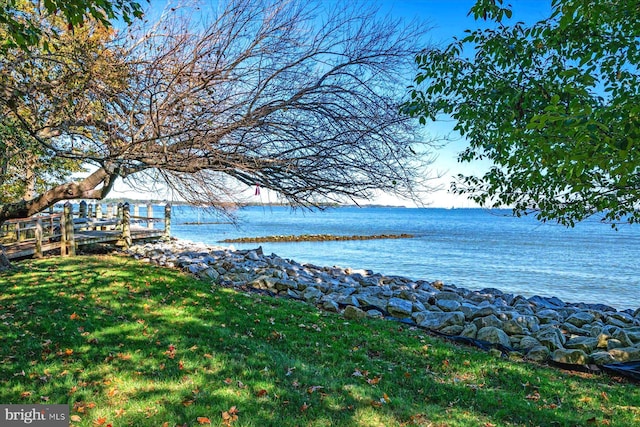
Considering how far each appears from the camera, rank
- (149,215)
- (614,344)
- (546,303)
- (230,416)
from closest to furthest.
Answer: (230,416) → (614,344) → (546,303) → (149,215)

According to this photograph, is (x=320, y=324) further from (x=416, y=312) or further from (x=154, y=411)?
(x=154, y=411)

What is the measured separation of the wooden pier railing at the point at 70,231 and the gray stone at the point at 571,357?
42.3 feet

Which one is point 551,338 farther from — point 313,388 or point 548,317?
point 313,388

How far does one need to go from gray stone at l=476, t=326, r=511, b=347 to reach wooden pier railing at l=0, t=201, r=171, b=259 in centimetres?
1175

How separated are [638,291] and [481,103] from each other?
49.5 ft

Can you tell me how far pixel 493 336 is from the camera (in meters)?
7.45

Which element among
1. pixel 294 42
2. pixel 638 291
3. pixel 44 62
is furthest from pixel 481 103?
pixel 638 291

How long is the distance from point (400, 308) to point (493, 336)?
218cm

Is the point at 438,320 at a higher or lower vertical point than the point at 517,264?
higher

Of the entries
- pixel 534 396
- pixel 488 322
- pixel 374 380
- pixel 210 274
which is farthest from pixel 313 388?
pixel 210 274

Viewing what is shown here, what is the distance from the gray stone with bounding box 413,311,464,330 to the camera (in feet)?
26.8

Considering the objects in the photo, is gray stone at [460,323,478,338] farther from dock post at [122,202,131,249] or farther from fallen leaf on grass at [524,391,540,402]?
dock post at [122,202,131,249]

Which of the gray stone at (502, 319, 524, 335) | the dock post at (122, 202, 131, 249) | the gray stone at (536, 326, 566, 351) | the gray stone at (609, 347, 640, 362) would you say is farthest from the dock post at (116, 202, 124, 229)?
the gray stone at (609, 347, 640, 362)

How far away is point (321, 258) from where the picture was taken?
82.7ft
